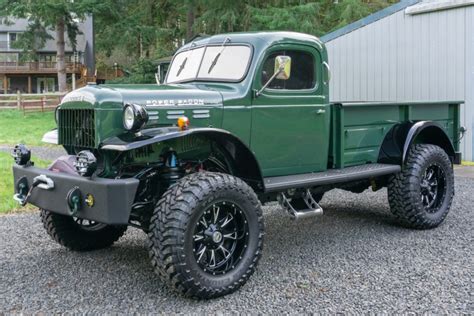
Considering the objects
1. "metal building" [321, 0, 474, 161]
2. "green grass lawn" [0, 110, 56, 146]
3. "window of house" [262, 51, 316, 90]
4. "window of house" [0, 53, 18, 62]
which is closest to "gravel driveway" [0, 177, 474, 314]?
"window of house" [262, 51, 316, 90]

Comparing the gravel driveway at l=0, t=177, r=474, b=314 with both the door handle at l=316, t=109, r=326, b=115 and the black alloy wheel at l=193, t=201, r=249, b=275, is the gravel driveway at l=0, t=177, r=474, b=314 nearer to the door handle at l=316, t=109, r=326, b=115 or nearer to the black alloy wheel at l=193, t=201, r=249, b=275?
the black alloy wheel at l=193, t=201, r=249, b=275

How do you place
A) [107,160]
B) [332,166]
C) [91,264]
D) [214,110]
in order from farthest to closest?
1. [332,166]
2. [91,264]
3. [214,110]
4. [107,160]

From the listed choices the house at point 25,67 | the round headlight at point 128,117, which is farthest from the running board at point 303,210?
the house at point 25,67

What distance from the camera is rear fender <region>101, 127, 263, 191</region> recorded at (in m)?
3.92

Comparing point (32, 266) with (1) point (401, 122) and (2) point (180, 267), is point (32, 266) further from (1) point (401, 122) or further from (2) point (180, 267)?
(1) point (401, 122)

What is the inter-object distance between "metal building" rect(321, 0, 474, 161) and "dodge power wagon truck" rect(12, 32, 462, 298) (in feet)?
16.7

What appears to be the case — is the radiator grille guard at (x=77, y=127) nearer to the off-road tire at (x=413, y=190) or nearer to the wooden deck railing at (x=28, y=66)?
the off-road tire at (x=413, y=190)

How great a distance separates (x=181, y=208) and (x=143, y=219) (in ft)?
2.06

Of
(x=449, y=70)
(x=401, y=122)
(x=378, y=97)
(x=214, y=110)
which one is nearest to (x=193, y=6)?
(x=378, y=97)

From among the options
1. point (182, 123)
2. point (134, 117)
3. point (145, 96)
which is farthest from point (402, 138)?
point (134, 117)

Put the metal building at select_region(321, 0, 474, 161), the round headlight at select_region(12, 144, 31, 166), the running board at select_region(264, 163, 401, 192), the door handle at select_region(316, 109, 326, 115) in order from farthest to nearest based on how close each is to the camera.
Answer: the metal building at select_region(321, 0, 474, 161)
the door handle at select_region(316, 109, 326, 115)
the running board at select_region(264, 163, 401, 192)
the round headlight at select_region(12, 144, 31, 166)

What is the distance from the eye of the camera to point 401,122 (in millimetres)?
6133

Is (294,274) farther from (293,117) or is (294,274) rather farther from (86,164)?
(86,164)

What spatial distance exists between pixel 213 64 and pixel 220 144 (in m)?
0.96
